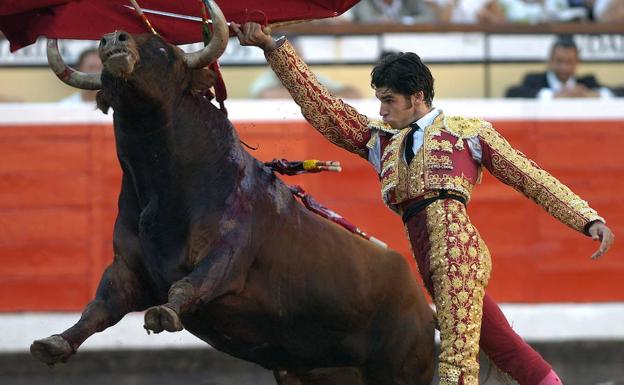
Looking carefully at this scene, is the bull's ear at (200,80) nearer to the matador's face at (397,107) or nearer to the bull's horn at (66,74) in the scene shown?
the bull's horn at (66,74)

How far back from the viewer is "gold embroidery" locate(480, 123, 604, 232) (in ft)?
16.6

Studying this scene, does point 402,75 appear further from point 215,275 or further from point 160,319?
point 160,319

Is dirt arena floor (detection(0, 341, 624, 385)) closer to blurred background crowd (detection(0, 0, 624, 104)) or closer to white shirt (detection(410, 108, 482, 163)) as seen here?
blurred background crowd (detection(0, 0, 624, 104))

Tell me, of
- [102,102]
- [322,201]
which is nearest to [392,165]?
[102,102]

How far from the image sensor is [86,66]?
26.1 feet

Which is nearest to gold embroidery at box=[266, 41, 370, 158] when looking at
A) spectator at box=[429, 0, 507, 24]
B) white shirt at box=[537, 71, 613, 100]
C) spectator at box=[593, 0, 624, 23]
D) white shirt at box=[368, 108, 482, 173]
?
white shirt at box=[368, 108, 482, 173]

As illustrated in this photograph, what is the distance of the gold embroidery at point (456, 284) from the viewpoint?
197 inches

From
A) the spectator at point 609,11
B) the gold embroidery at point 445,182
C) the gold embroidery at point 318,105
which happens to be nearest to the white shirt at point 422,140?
the gold embroidery at point 445,182

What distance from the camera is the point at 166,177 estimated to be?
507cm

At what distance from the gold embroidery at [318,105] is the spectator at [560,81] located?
3251 millimetres

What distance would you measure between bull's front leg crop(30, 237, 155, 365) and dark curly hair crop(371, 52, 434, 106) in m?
1.05

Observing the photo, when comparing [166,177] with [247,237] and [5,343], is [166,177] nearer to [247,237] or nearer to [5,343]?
[247,237]

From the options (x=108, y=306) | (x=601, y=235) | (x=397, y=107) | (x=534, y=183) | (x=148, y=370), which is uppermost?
(x=397, y=107)

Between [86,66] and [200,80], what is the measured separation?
9.70 feet
